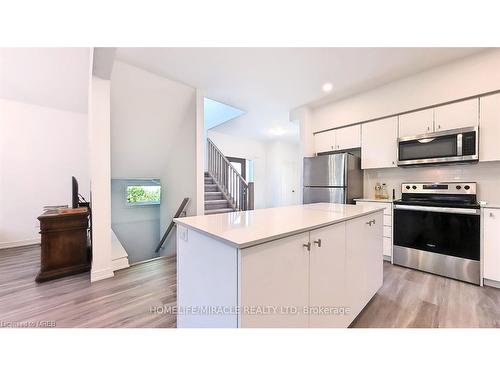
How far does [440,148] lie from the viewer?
2.66 meters

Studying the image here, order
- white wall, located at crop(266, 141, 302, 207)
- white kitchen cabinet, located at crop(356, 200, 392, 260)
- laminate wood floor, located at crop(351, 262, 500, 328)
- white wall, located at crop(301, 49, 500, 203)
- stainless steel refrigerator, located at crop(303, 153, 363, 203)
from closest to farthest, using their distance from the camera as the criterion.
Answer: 1. laminate wood floor, located at crop(351, 262, 500, 328)
2. white wall, located at crop(301, 49, 500, 203)
3. white kitchen cabinet, located at crop(356, 200, 392, 260)
4. stainless steel refrigerator, located at crop(303, 153, 363, 203)
5. white wall, located at crop(266, 141, 302, 207)

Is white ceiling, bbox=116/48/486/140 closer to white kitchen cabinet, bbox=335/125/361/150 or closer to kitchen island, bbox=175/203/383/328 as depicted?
white kitchen cabinet, bbox=335/125/361/150

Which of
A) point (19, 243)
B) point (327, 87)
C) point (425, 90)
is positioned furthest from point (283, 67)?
point (19, 243)

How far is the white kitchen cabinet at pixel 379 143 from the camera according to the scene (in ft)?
10.2

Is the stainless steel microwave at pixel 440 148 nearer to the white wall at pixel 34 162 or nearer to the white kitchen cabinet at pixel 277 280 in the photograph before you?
the white kitchen cabinet at pixel 277 280

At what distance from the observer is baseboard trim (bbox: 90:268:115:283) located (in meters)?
2.43

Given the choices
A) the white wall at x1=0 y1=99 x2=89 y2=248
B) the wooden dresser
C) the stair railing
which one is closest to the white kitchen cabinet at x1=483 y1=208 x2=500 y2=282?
the stair railing

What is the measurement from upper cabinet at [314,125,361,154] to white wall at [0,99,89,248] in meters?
4.73

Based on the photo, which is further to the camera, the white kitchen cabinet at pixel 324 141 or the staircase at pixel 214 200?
the staircase at pixel 214 200

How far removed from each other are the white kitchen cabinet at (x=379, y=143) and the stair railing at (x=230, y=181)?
2307 mm

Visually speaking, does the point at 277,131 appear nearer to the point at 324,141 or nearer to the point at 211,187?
the point at 324,141

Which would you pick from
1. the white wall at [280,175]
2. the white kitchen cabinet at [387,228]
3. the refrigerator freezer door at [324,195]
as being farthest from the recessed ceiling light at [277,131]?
the white kitchen cabinet at [387,228]

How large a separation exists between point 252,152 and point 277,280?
244 inches
